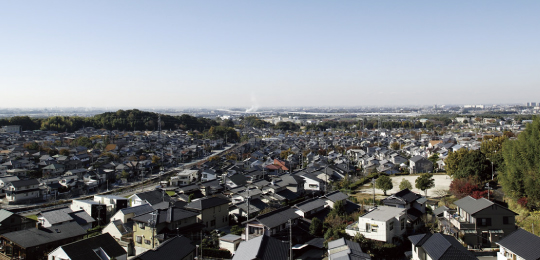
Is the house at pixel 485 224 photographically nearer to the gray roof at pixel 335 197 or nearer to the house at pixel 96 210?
the gray roof at pixel 335 197

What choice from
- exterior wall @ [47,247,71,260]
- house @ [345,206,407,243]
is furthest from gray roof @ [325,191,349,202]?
exterior wall @ [47,247,71,260]

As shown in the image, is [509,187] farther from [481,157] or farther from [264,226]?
[264,226]

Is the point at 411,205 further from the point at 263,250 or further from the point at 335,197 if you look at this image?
the point at 263,250

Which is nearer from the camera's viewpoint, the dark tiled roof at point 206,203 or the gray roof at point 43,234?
the gray roof at point 43,234

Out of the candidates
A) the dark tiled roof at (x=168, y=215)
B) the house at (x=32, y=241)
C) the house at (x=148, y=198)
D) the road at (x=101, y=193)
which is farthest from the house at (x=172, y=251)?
the road at (x=101, y=193)

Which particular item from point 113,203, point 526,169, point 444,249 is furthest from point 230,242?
point 526,169
